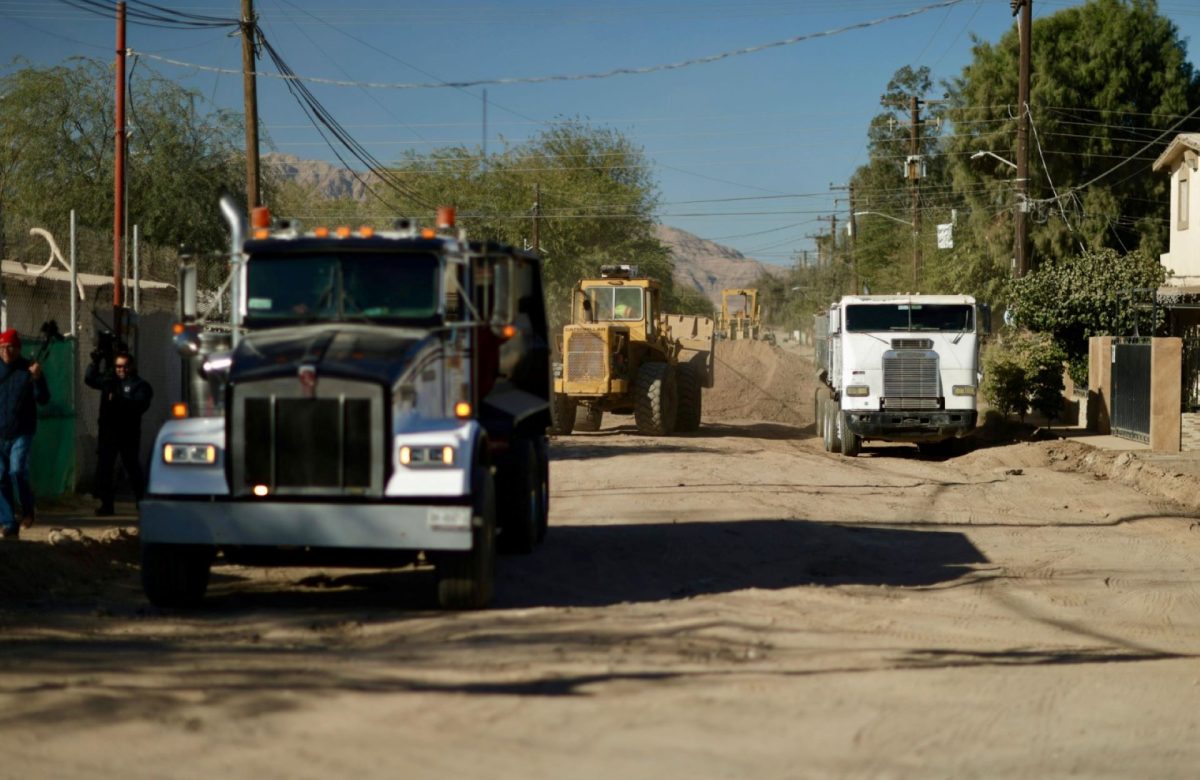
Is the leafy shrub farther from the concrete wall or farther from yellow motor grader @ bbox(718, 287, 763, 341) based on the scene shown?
yellow motor grader @ bbox(718, 287, 763, 341)

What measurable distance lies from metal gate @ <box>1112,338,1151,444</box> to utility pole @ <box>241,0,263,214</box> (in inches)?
609

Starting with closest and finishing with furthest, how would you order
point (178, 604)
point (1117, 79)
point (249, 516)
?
point (249, 516), point (178, 604), point (1117, 79)

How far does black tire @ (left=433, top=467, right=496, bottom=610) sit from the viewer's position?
970 centimetres

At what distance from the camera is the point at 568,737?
6.51m

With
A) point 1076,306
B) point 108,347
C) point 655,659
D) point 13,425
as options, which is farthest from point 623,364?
point 655,659

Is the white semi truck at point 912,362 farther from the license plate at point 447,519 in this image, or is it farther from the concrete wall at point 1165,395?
the license plate at point 447,519

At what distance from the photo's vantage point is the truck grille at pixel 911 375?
24.8 m

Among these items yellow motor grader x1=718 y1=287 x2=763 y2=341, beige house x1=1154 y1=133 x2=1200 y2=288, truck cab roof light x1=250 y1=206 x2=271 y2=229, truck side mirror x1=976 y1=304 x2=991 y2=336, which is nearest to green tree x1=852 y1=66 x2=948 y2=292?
yellow motor grader x1=718 y1=287 x2=763 y2=341

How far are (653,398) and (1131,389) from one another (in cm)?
890

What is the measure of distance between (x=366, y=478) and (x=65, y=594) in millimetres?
3082

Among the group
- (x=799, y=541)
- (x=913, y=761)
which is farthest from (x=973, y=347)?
(x=913, y=761)

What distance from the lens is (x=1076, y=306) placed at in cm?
3275

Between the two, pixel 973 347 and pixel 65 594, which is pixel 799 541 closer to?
pixel 65 594

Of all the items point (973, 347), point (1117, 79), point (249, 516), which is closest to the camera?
point (249, 516)
